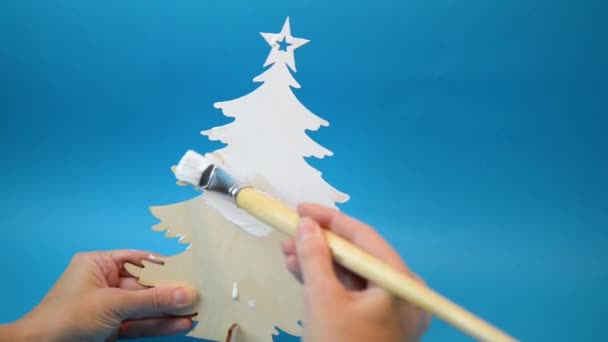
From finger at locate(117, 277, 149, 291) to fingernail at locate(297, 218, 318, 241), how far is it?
0.82 meters

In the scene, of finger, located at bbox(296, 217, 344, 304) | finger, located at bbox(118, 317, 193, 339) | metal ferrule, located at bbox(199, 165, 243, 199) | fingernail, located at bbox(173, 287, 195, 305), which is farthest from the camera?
finger, located at bbox(118, 317, 193, 339)

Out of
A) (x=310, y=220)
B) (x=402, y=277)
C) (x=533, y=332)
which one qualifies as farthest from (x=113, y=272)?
(x=533, y=332)

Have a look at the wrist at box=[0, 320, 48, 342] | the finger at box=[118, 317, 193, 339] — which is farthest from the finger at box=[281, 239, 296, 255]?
the wrist at box=[0, 320, 48, 342]

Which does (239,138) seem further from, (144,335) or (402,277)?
(144,335)

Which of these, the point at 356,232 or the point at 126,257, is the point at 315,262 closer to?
the point at 356,232

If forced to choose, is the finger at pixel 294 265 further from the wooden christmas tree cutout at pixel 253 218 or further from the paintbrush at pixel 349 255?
the wooden christmas tree cutout at pixel 253 218

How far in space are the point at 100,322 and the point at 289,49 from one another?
1.01 metres

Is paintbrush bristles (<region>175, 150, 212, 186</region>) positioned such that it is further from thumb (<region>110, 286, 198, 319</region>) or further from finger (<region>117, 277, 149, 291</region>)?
finger (<region>117, 277, 149, 291</region>)

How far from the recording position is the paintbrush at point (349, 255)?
88 cm

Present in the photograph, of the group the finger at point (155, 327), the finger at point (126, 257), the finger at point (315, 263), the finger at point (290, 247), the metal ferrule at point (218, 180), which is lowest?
the finger at point (315, 263)

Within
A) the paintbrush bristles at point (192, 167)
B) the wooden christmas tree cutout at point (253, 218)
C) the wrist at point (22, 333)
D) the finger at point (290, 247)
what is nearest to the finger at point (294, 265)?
the finger at point (290, 247)

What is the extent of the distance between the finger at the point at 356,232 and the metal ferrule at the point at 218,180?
0.24m

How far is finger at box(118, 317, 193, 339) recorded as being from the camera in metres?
1.66

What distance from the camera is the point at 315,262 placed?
1031 millimetres
